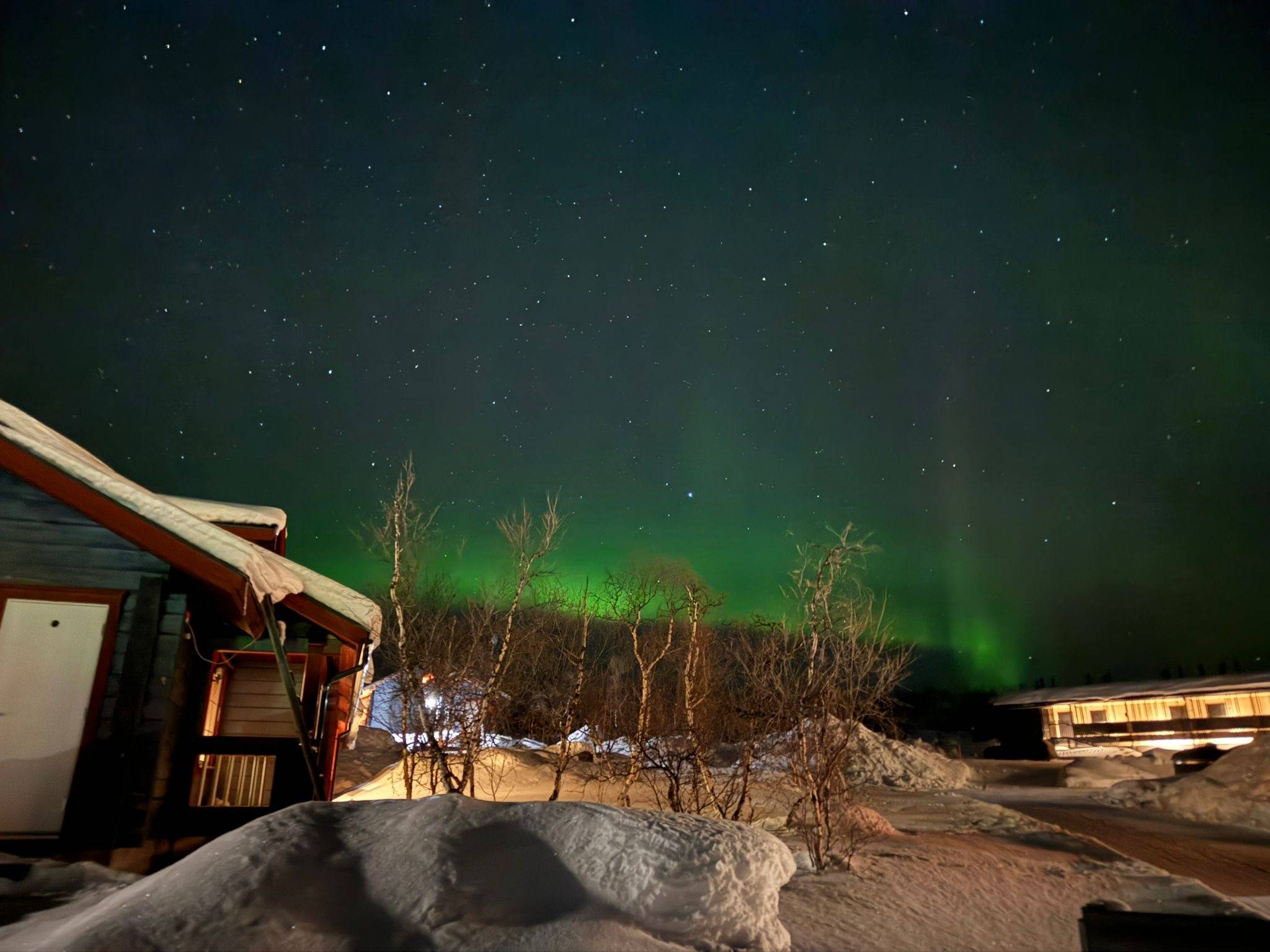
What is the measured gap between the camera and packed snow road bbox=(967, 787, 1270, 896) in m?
10.1

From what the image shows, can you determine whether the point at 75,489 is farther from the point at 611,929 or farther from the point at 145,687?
the point at 611,929

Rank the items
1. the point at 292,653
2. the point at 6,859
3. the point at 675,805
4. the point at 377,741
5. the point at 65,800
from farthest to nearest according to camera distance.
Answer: the point at 377,741, the point at 675,805, the point at 292,653, the point at 65,800, the point at 6,859

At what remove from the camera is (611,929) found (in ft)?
12.9

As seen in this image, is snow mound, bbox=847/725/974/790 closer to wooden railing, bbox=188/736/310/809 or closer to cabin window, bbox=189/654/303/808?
wooden railing, bbox=188/736/310/809

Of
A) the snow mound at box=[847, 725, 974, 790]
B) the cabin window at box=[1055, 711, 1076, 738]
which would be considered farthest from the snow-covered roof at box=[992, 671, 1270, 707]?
the snow mound at box=[847, 725, 974, 790]

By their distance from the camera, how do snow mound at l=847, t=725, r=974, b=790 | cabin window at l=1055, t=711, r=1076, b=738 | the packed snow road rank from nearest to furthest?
the packed snow road
snow mound at l=847, t=725, r=974, b=790
cabin window at l=1055, t=711, r=1076, b=738

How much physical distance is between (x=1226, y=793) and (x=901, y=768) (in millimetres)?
11470

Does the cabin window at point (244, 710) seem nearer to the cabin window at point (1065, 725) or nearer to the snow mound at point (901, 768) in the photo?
the snow mound at point (901, 768)

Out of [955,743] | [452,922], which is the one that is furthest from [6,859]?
[955,743]

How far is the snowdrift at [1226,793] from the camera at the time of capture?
1592cm

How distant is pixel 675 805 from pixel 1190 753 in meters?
20.7

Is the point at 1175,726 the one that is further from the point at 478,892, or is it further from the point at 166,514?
the point at 166,514

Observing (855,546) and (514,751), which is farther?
(514,751)

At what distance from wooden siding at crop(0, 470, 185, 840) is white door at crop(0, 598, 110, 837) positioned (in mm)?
198
